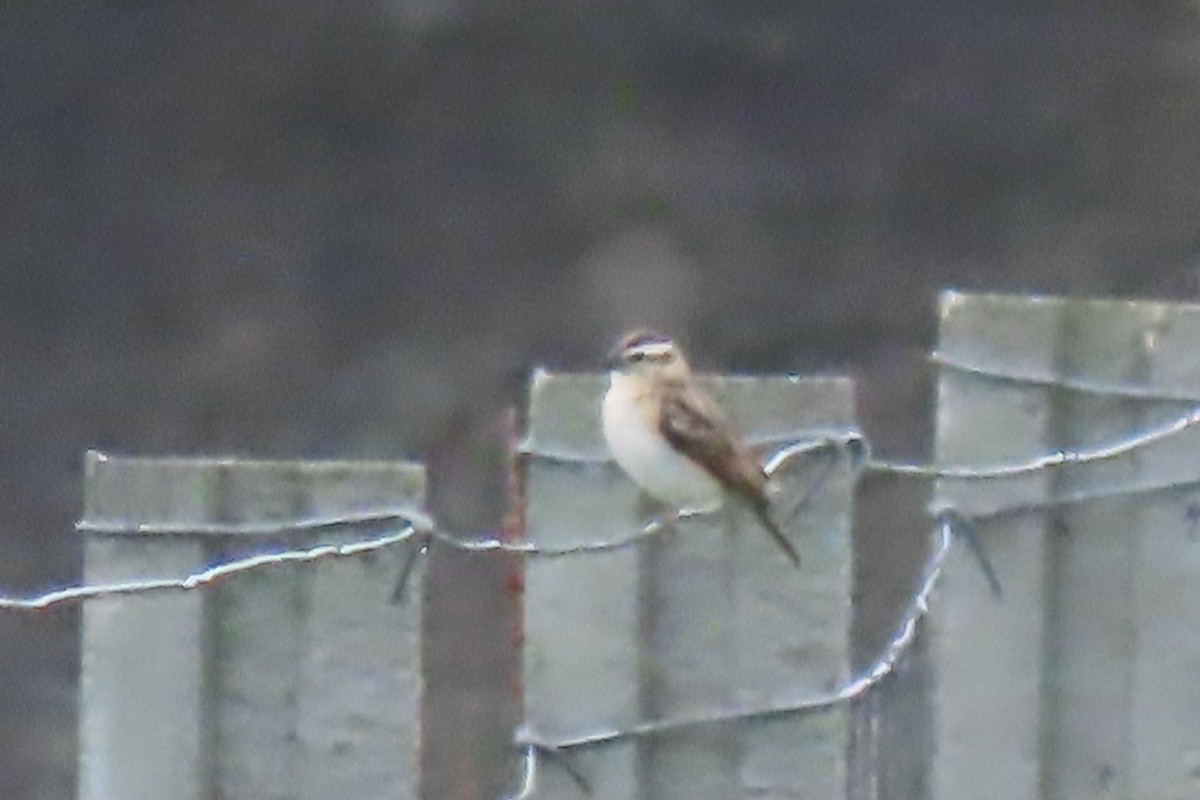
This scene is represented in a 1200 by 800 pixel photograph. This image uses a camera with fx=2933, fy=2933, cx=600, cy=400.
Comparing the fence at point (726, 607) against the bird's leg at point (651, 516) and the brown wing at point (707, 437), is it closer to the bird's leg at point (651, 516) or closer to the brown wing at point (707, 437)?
the bird's leg at point (651, 516)

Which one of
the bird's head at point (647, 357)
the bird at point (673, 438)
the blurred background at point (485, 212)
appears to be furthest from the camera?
the blurred background at point (485, 212)

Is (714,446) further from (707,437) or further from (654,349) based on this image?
(654,349)

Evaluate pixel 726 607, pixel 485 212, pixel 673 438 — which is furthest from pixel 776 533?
pixel 485 212

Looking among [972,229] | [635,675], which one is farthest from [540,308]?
[635,675]

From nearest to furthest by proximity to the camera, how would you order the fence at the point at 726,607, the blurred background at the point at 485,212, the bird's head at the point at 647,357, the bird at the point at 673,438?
1. the fence at the point at 726,607
2. the bird at the point at 673,438
3. the bird's head at the point at 647,357
4. the blurred background at the point at 485,212

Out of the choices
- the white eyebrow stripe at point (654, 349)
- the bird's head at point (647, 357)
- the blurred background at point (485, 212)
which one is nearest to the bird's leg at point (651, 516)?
the bird's head at point (647, 357)

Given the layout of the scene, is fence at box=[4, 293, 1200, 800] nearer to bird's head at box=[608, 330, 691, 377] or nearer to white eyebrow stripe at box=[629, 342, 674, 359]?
bird's head at box=[608, 330, 691, 377]

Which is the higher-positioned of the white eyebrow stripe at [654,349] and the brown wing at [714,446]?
the white eyebrow stripe at [654,349]
